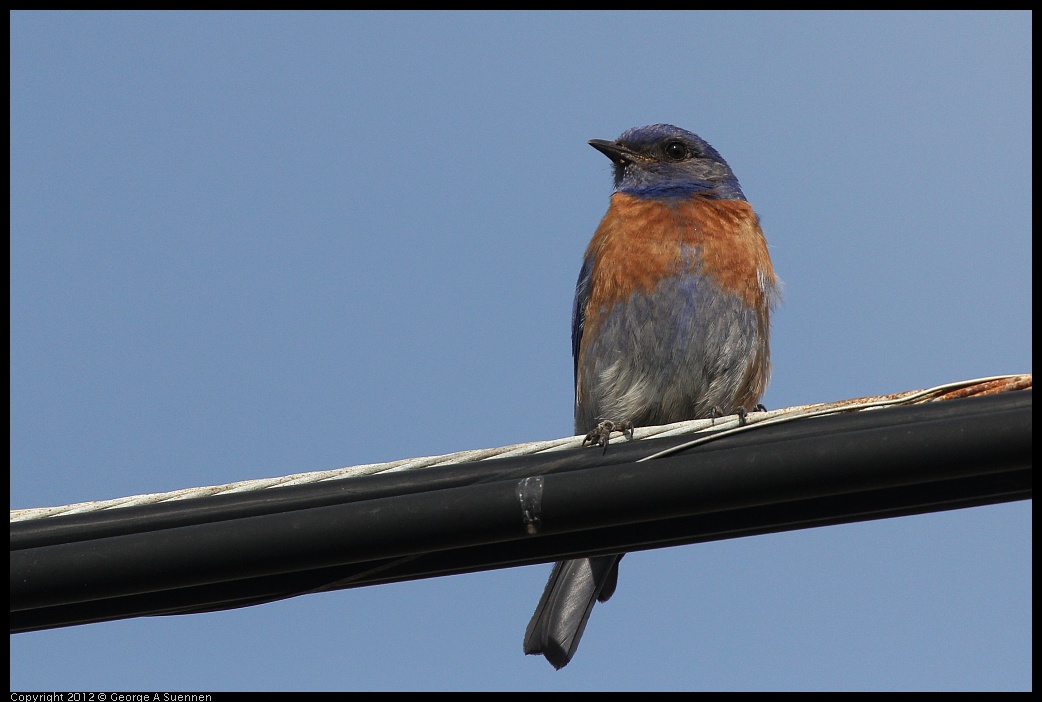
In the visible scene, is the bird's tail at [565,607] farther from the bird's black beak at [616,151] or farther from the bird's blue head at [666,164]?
the bird's black beak at [616,151]

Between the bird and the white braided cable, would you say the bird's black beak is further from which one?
the white braided cable

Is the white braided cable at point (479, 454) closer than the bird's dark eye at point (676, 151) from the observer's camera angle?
Yes

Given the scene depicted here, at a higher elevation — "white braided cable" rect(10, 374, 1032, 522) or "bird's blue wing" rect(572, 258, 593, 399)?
"bird's blue wing" rect(572, 258, 593, 399)

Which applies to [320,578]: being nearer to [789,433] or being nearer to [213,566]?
[213,566]

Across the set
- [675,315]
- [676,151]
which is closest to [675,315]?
[675,315]

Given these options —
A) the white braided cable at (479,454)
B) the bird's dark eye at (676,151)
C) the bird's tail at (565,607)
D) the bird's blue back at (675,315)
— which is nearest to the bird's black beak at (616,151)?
the bird's dark eye at (676,151)

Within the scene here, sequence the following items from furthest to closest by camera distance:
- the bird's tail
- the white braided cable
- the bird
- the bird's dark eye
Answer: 1. the bird's dark eye
2. the bird
3. the bird's tail
4. the white braided cable

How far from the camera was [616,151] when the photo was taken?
8.83m

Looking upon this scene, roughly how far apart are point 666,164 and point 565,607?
382 centimetres

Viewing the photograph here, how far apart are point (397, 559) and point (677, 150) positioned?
5652 millimetres

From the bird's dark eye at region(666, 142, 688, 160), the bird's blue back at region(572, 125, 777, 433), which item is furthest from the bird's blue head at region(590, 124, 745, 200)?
the bird's blue back at region(572, 125, 777, 433)

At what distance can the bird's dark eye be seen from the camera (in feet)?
28.6

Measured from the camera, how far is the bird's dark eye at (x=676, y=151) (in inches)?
343

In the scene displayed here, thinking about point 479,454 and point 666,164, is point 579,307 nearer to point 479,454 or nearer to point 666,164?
point 666,164
